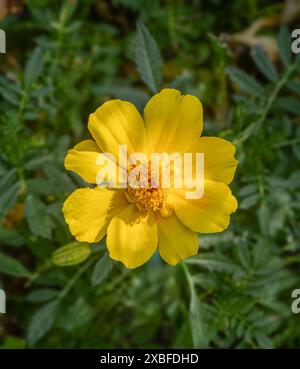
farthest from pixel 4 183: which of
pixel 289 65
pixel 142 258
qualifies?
pixel 289 65

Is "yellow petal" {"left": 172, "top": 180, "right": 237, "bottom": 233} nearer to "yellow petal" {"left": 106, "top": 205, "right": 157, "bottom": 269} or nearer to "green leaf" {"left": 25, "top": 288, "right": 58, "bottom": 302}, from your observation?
"yellow petal" {"left": 106, "top": 205, "right": 157, "bottom": 269}

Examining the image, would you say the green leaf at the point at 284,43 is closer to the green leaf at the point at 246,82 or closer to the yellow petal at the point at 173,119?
the green leaf at the point at 246,82

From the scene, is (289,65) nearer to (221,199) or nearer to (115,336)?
(221,199)

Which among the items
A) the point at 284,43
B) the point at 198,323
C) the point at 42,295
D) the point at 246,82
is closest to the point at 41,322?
the point at 42,295

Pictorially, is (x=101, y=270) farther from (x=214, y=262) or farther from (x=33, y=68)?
(x=33, y=68)

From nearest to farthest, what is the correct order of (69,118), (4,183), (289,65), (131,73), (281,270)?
1. (4,183)
2. (289,65)
3. (281,270)
4. (69,118)
5. (131,73)

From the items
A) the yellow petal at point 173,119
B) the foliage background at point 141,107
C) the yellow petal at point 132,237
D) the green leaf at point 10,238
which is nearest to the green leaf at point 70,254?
the foliage background at point 141,107
